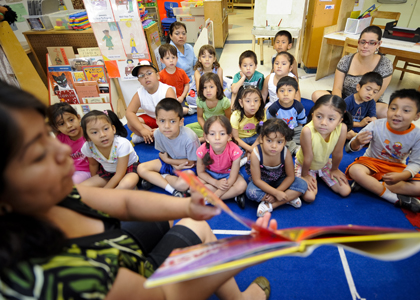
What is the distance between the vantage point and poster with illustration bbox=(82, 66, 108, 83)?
2631 millimetres

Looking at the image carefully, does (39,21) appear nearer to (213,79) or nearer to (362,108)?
(213,79)

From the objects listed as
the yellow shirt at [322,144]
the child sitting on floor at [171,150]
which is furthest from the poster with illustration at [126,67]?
the yellow shirt at [322,144]

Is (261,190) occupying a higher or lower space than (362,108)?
lower

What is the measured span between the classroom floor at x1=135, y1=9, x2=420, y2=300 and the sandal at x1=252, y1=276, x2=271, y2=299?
0.18 feet

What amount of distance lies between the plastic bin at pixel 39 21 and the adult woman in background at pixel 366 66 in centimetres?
373

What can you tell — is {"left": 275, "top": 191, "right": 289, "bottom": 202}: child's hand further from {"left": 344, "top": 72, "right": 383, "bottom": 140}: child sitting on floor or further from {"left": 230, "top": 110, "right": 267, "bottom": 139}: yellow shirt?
{"left": 344, "top": 72, "right": 383, "bottom": 140}: child sitting on floor

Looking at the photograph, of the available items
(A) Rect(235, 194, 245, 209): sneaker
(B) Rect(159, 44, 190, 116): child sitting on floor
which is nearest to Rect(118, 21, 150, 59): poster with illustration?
(B) Rect(159, 44, 190, 116): child sitting on floor

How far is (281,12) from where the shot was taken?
3.83 meters

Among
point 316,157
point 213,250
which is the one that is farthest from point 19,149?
point 316,157

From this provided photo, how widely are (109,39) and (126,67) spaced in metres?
0.34

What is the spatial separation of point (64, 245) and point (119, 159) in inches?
52.3

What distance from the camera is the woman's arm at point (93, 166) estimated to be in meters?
1.79

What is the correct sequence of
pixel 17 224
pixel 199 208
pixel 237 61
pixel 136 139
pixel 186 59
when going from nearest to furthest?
pixel 17 224 < pixel 199 208 < pixel 136 139 < pixel 186 59 < pixel 237 61

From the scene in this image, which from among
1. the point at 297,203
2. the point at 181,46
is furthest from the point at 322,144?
the point at 181,46
